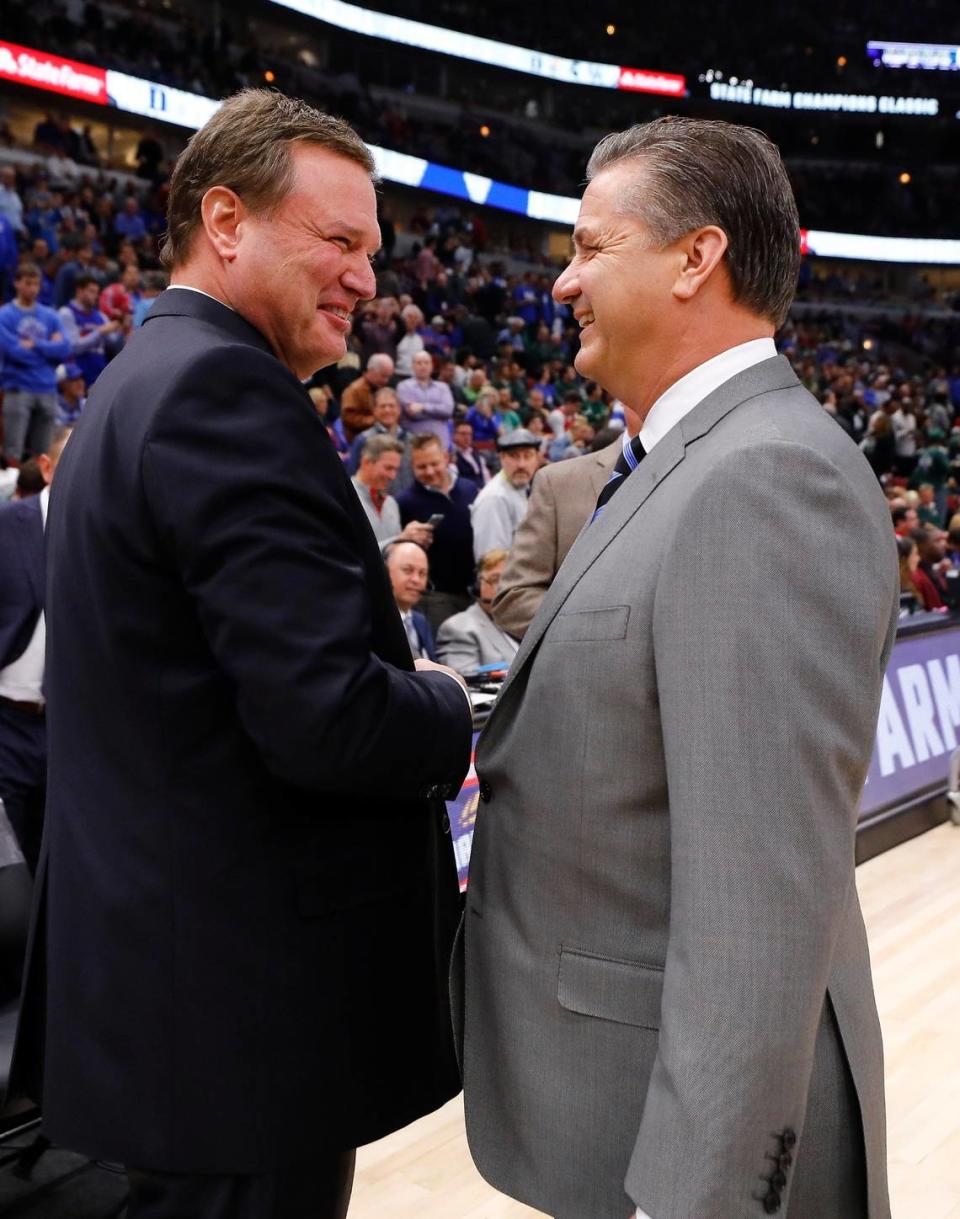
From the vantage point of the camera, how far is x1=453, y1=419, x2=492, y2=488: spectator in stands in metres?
7.82

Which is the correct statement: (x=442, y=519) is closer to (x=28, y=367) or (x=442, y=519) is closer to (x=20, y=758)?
(x=20, y=758)

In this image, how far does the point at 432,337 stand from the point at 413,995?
11905mm

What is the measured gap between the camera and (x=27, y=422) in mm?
7672

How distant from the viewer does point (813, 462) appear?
1.06 meters

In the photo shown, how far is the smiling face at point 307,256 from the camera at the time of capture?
4.41 feet

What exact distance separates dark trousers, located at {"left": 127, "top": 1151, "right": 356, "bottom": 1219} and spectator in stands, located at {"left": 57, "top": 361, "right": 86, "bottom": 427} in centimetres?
730

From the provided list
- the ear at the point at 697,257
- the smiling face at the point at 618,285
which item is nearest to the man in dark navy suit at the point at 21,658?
the smiling face at the point at 618,285

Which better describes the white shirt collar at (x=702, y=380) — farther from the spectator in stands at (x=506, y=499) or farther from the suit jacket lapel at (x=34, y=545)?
the spectator in stands at (x=506, y=499)

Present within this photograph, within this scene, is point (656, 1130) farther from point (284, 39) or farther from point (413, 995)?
point (284, 39)

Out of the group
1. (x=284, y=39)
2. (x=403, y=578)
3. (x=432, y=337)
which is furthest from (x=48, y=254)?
(x=284, y=39)

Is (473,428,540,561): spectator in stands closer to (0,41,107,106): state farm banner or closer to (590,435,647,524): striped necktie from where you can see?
(590,435,647,524): striped necktie

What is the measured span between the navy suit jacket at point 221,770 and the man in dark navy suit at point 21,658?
220 cm

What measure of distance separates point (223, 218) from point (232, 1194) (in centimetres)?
102

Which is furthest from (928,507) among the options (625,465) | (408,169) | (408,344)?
(625,465)
